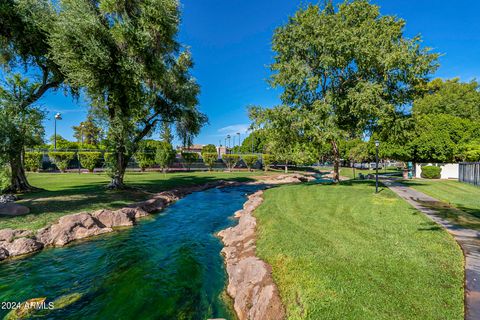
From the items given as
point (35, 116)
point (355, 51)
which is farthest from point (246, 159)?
point (35, 116)

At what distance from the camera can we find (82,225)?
28.7 feet

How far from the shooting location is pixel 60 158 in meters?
28.0

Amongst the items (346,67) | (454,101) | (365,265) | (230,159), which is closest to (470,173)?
(346,67)

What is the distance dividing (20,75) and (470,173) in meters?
30.3

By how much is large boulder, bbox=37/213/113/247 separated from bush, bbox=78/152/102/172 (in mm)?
23113

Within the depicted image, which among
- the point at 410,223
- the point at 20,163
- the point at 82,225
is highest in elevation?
the point at 20,163

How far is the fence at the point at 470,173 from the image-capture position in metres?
15.5

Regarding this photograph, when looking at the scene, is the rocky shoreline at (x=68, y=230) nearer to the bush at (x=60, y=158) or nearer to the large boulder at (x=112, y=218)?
the large boulder at (x=112, y=218)

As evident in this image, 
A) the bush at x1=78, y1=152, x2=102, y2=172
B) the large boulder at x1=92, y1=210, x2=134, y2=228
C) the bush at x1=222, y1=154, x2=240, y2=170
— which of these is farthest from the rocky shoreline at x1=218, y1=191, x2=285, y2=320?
the bush at x1=222, y1=154, x2=240, y2=170

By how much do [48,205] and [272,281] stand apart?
11299 mm

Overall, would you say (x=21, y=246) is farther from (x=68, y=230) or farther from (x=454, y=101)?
(x=454, y=101)

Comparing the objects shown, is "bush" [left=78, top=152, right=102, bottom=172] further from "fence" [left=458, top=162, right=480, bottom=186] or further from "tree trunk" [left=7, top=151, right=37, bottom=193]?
"fence" [left=458, top=162, right=480, bottom=186]

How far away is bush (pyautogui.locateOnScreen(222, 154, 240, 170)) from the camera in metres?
39.8

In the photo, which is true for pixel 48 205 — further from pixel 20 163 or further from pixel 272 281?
pixel 272 281
